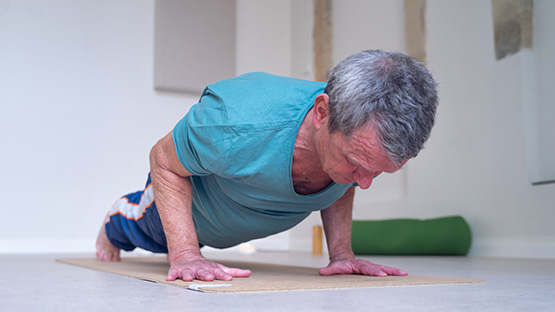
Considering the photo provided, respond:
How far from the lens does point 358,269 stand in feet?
5.97

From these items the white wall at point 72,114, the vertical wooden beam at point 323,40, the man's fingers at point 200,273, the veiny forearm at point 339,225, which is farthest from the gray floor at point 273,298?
the vertical wooden beam at point 323,40

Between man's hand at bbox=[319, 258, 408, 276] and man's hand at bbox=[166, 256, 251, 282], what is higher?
man's hand at bbox=[166, 256, 251, 282]

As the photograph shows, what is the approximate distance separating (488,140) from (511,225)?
56 cm

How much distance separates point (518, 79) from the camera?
3.41 metres

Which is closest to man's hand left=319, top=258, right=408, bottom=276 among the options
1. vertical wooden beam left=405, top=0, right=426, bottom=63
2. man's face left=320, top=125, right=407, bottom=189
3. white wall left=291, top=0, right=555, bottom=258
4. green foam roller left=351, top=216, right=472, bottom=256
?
man's face left=320, top=125, right=407, bottom=189

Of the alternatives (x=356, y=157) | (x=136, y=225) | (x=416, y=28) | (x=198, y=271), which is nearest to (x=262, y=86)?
(x=356, y=157)

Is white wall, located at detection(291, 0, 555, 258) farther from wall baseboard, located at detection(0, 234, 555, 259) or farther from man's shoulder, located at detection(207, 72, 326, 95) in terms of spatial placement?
man's shoulder, located at detection(207, 72, 326, 95)

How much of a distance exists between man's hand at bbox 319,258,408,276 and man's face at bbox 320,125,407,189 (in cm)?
43

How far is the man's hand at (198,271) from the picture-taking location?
148 centimetres

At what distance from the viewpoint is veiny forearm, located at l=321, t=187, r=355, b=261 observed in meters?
1.92

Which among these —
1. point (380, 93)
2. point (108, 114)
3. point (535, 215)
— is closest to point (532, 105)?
point (535, 215)

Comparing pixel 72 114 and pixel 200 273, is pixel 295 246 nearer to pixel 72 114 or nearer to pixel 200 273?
pixel 72 114

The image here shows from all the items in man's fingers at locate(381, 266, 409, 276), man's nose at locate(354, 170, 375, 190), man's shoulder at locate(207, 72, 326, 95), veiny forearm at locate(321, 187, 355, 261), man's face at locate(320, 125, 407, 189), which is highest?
man's shoulder at locate(207, 72, 326, 95)

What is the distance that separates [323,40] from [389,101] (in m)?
4.41
